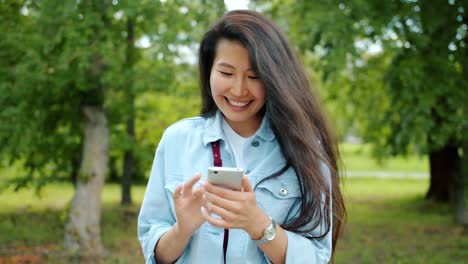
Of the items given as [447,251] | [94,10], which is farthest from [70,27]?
[447,251]

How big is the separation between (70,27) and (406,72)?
443cm

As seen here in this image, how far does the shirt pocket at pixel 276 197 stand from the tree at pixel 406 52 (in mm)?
5483

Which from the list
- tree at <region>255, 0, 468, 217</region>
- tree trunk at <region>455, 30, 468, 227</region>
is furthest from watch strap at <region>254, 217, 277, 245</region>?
tree trunk at <region>455, 30, 468, 227</region>

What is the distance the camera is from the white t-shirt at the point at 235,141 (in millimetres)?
1987

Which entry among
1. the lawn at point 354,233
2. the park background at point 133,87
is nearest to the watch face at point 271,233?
the lawn at point 354,233

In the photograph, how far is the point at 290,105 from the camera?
188 centimetres

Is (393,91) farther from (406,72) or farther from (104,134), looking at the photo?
(104,134)

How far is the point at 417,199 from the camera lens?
15.4 metres

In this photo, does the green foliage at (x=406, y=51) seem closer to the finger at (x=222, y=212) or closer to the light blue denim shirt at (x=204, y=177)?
the light blue denim shirt at (x=204, y=177)

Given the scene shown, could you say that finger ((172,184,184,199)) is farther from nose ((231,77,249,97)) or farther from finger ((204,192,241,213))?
nose ((231,77,249,97))

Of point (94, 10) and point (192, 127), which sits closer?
point (192, 127)

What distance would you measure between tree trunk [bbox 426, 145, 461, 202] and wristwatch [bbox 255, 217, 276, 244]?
1276 centimetres

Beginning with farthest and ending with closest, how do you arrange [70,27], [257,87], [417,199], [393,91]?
1. [417,199]
2. [393,91]
3. [70,27]
4. [257,87]

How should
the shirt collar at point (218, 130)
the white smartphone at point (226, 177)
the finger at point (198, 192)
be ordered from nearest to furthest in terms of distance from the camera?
the white smartphone at point (226, 177), the finger at point (198, 192), the shirt collar at point (218, 130)
